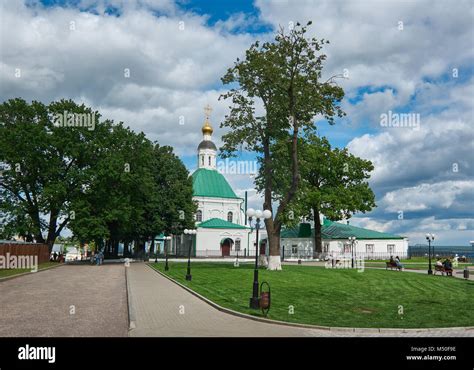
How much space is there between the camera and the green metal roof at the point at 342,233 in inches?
2447

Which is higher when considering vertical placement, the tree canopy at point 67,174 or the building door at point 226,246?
the tree canopy at point 67,174

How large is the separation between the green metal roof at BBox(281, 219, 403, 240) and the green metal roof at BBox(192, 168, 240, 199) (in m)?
14.1

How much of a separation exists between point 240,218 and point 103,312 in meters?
63.4

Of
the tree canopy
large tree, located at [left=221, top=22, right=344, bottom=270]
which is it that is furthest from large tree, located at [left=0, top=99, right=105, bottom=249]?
large tree, located at [left=221, top=22, right=344, bottom=270]

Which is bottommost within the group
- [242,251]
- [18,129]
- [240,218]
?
[242,251]

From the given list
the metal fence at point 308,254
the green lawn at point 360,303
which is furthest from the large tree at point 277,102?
the metal fence at point 308,254

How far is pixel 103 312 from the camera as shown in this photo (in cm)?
1362

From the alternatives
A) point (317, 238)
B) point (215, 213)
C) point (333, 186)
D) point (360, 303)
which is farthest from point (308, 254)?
point (360, 303)

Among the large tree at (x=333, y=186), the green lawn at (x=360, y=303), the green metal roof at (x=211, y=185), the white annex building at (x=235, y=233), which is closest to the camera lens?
the green lawn at (x=360, y=303)

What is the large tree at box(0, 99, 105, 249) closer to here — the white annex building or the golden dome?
the white annex building

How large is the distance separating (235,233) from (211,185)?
11.2 m

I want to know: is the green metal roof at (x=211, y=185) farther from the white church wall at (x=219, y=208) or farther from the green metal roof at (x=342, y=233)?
the green metal roof at (x=342, y=233)
